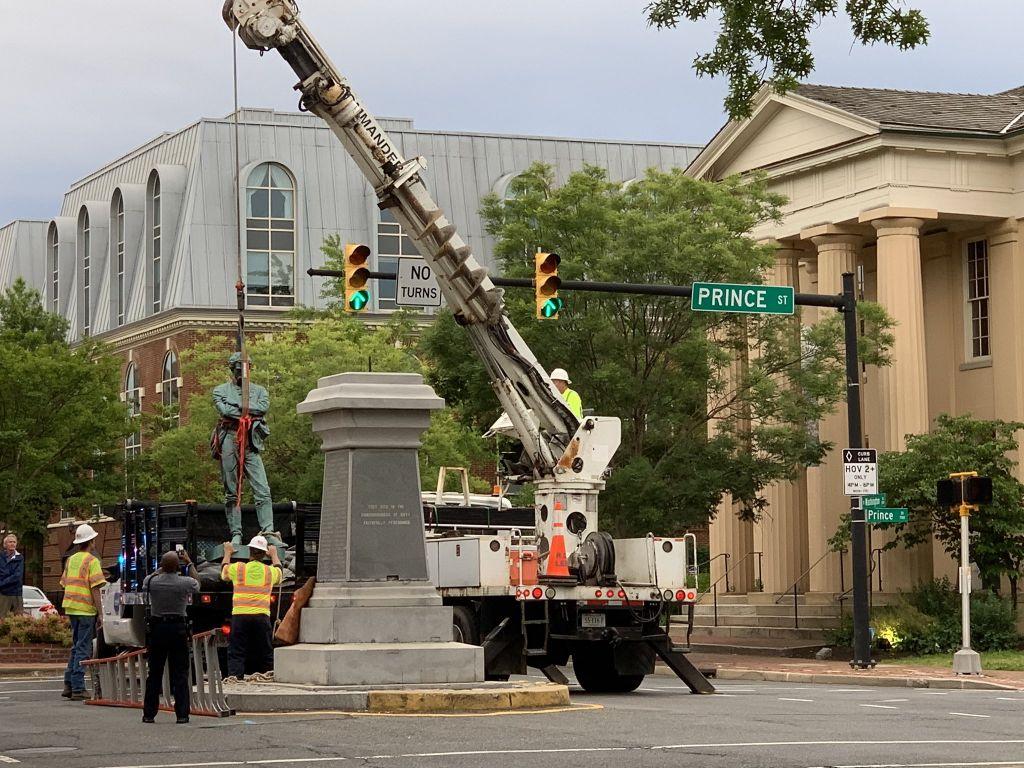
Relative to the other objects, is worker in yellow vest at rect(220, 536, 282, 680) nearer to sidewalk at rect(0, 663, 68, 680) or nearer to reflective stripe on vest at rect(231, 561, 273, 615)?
reflective stripe on vest at rect(231, 561, 273, 615)

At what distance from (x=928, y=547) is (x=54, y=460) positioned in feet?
75.1

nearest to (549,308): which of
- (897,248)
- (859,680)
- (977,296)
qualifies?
(859,680)

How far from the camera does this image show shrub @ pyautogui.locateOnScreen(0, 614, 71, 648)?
29.3 meters

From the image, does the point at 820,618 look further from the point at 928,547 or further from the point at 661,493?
the point at 661,493

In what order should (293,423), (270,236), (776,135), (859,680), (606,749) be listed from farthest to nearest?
(270,236) → (293,423) → (776,135) → (859,680) → (606,749)

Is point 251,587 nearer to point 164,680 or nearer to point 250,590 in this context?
point 250,590

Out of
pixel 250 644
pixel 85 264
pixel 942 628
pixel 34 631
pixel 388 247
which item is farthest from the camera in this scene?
pixel 85 264

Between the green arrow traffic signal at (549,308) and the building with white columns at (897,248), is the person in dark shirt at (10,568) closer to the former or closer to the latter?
the green arrow traffic signal at (549,308)

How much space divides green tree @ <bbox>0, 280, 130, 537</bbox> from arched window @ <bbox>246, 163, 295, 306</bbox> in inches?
521

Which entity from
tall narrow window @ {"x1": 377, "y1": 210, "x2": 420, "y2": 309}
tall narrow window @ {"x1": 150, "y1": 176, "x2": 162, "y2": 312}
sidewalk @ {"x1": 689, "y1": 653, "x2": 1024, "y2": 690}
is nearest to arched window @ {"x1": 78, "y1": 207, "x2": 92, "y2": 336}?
tall narrow window @ {"x1": 150, "y1": 176, "x2": 162, "y2": 312}

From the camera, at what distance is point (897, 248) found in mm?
37562

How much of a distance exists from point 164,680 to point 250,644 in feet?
4.48

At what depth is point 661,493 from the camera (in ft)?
106

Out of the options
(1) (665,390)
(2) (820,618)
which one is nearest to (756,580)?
(2) (820,618)
